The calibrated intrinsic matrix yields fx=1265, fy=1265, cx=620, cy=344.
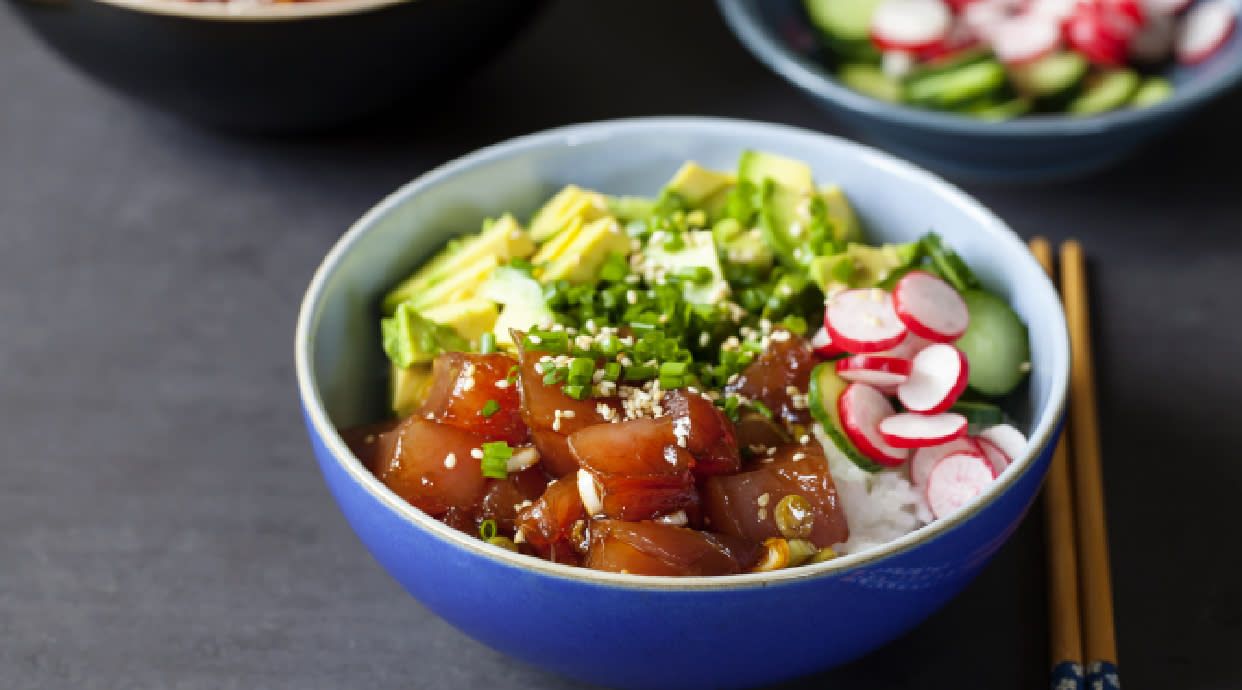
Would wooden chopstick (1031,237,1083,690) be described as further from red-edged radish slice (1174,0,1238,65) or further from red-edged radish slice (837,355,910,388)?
red-edged radish slice (1174,0,1238,65)

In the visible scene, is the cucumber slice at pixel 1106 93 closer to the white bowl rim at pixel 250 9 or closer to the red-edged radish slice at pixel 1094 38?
the red-edged radish slice at pixel 1094 38

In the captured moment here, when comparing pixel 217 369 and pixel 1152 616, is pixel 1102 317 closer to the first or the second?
pixel 1152 616

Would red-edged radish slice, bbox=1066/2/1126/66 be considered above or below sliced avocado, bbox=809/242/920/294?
above

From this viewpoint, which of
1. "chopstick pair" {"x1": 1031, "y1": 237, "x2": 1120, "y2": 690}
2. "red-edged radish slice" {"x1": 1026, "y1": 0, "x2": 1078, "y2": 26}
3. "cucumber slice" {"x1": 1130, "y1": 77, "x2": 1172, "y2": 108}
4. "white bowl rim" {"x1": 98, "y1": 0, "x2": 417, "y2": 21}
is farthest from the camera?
"red-edged radish slice" {"x1": 1026, "y1": 0, "x2": 1078, "y2": 26}

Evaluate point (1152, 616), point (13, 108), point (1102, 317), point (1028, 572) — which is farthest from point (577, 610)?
point (13, 108)

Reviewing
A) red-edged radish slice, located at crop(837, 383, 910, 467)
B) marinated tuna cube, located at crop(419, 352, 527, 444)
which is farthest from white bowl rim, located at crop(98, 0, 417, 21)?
red-edged radish slice, located at crop(837, 383, 910, 467)

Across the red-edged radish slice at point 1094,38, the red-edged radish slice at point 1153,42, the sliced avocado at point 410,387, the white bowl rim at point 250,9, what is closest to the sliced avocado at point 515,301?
the sliced avocado at point 410,387

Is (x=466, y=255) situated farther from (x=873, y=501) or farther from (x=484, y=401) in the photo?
(x=873, y=501)

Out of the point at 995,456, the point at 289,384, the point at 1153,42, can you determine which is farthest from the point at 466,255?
the point at 1153,42
